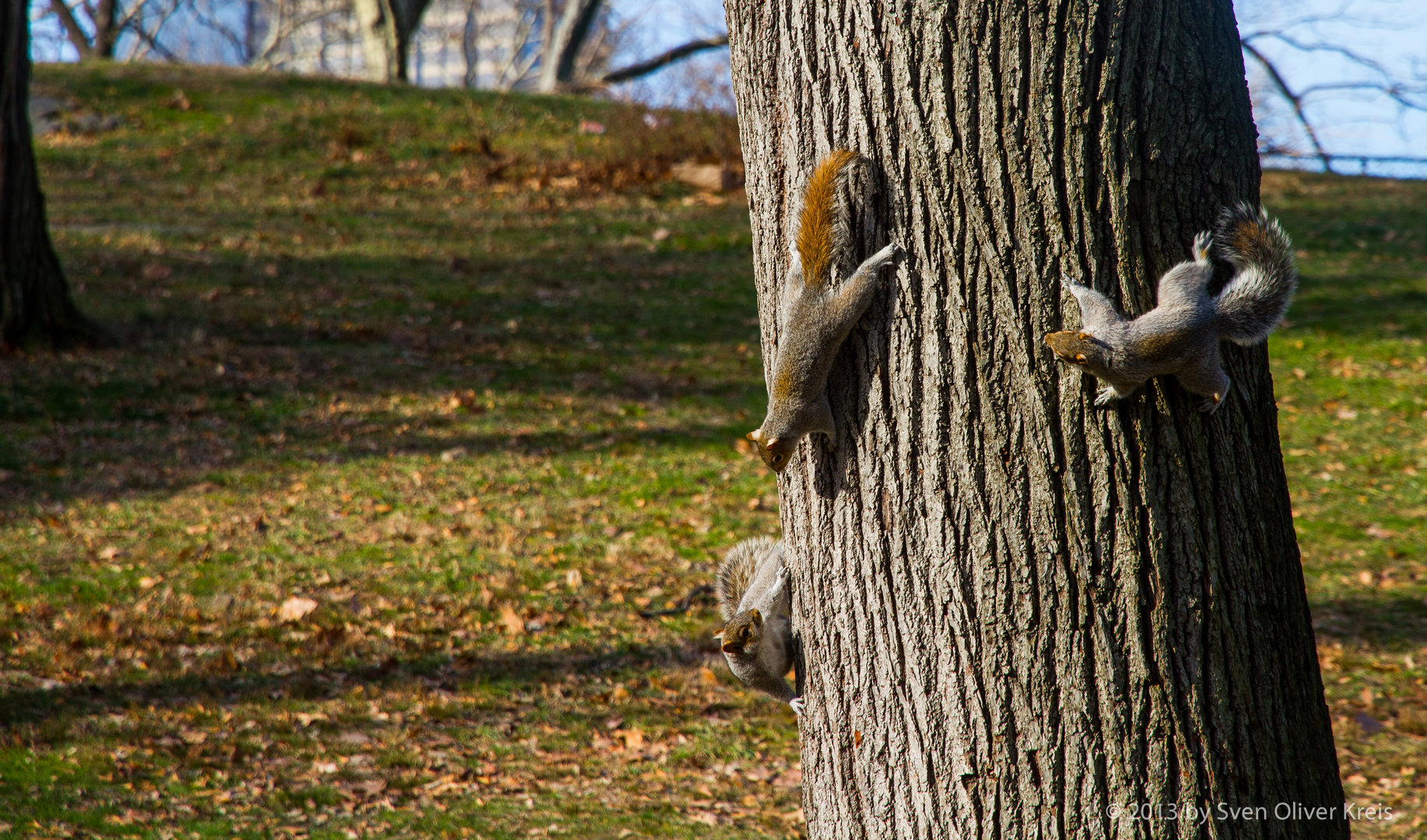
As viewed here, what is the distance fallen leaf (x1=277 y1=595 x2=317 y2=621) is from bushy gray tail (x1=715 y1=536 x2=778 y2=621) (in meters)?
2.50

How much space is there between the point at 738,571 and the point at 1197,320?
4.92 ft

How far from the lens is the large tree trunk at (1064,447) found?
176 centimetres

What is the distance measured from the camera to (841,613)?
2051mm

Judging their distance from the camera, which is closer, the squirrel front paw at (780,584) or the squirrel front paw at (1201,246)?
the squirrel front paw at (1201,246)

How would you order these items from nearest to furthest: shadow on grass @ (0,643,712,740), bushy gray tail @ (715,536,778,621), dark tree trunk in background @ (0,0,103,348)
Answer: bushy gray tail @ (715,536,778,621) < shadow on grass @ (0,643,712,740) < dark tree trunk in background @ (0,0,103,348)

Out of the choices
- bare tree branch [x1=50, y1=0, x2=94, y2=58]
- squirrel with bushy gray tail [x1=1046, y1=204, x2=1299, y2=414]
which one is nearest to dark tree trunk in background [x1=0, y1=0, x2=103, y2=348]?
squirrel with bushy gray tail [x1=1046, y1=204, x2=1299, y2=414]

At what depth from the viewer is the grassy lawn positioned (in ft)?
11.6

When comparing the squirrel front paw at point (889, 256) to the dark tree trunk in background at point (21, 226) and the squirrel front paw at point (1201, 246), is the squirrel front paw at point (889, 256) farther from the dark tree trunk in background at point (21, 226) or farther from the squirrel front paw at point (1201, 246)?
the dark tree trunk in background at point (21, 226)

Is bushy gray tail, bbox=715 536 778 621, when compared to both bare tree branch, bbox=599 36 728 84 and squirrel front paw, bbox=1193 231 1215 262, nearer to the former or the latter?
squirrel front paw, bbox=1193 231 1215 262

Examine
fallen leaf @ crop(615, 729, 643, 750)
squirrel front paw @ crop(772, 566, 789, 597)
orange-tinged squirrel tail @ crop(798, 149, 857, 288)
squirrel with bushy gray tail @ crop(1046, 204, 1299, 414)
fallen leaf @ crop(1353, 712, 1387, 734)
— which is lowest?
fallen leaf @ crop(1353, 712, 1387, 734)

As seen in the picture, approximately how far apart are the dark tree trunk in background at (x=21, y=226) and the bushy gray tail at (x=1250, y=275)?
25.3 feet

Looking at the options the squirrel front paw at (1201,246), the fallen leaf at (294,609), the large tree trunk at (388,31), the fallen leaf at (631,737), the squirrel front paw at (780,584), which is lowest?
the fallen leaf at (631,737)

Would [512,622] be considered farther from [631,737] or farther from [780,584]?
[780,584]

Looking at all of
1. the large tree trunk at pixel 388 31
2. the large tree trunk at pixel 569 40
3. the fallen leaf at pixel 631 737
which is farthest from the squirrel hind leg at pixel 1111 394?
the large tree trunk at pixel 569 40
